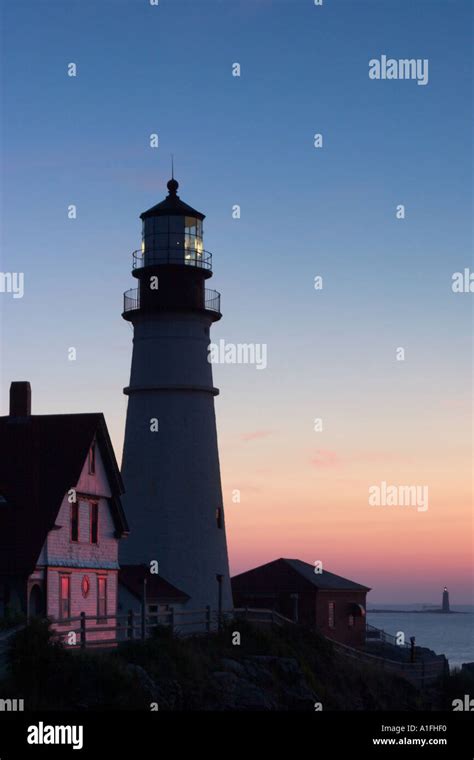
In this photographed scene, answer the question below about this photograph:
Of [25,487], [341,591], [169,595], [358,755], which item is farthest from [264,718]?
[341,591]

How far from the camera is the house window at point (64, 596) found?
39.8 m

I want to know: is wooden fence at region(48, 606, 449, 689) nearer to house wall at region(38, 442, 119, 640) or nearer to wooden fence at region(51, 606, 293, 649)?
wooden fence at region(51, 606, 293, 649)

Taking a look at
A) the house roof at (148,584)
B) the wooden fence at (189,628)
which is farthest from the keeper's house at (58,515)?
the house roof at (148,584)

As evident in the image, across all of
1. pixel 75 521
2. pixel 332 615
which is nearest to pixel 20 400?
pixel 75 521

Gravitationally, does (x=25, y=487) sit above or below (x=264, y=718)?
above

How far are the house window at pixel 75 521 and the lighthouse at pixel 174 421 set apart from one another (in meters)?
8.33

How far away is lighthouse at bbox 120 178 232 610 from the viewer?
162ft

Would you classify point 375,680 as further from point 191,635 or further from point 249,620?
point 191,635

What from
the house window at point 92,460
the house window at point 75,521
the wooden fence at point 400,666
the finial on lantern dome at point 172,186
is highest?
the finial on lantern dome at point 172,186

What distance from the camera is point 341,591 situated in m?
59.6

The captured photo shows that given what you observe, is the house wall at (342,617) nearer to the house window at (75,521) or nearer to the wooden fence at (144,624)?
the wooden fence at (144,624)

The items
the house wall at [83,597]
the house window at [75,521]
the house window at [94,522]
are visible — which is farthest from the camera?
the house window at [94,522]

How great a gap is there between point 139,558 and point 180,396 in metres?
6.69

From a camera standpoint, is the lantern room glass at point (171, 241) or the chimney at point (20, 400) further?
the lantern room glass at point (171, 241)
